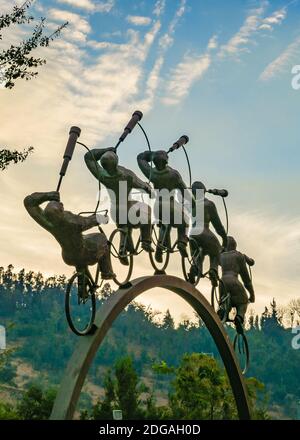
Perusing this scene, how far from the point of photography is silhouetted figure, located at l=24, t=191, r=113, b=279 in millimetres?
7156

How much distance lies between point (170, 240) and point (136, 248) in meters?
1.12

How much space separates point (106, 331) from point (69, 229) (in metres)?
1.31

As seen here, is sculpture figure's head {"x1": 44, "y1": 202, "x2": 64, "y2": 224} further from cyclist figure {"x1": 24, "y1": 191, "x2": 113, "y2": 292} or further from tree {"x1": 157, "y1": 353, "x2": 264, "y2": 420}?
tree {"x1": 157, "y1": 353, "x2": 264, "y2": 420}

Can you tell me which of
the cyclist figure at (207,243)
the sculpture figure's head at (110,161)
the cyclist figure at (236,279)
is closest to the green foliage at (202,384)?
the cyclist figure at (236,279)

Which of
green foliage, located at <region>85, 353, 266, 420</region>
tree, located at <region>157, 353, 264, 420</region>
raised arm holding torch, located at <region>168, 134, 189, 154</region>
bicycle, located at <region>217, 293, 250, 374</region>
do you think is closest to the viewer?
raised arm holding torch, located at <region>168, 134, 189, 154</region>

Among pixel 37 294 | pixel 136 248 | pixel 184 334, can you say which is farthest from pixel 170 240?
pixel 37 294

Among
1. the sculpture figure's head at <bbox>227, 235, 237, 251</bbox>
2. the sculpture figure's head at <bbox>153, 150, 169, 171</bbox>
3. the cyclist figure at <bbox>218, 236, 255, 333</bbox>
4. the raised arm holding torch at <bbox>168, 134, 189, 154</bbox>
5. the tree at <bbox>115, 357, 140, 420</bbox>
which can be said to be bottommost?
the cyclist figure at <bbox>218, 236, 255, 333</bbox>

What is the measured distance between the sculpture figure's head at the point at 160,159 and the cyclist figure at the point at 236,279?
2.47 metres

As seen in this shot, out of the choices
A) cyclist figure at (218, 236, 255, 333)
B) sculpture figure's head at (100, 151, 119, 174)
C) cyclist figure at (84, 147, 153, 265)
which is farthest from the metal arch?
sculpture figure's head at (100, 151, 119, 174)

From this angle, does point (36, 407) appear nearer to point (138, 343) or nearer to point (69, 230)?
point (69, 230)

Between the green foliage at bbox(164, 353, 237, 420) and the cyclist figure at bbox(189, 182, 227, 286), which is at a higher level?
the green foliage at bbox(164, 353, 237, 420)

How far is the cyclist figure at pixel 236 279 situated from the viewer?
36.6 ft

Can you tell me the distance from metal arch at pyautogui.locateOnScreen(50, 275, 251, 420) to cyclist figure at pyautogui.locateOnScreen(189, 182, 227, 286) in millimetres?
646
